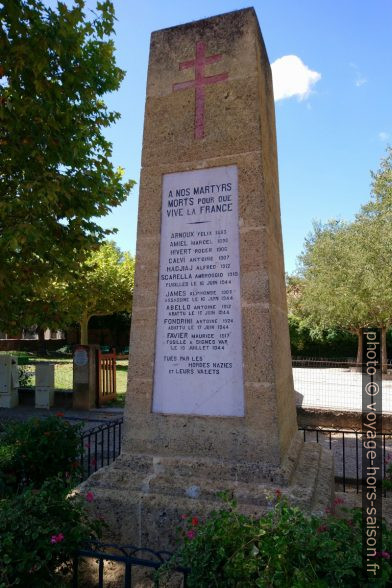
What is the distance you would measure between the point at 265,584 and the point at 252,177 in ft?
9.18

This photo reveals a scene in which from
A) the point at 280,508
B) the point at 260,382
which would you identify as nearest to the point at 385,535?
the point at 280,508

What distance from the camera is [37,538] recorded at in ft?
8.43

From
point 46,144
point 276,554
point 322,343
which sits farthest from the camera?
point 322,343

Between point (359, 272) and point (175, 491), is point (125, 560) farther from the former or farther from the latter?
point (359, 272)

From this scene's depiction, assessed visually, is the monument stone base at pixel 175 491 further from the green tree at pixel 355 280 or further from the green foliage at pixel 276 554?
the green tree at pixel 355 280

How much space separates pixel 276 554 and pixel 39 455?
3.52 metres

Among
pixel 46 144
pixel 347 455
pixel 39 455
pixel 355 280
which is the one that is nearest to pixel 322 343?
pixel 355 280

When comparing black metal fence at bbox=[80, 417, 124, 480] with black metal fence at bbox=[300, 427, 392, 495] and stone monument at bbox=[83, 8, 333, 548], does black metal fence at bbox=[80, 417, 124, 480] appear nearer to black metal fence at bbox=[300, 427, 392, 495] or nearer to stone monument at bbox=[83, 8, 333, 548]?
stone monument at bbox=[83, 8, 333, 548]

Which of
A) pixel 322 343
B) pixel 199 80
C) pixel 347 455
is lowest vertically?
pixel 347 455

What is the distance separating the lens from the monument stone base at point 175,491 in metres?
3.25

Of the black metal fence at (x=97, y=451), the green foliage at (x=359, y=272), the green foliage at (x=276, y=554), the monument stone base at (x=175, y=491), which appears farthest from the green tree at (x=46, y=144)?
the green foliage at (x=359, y=272)

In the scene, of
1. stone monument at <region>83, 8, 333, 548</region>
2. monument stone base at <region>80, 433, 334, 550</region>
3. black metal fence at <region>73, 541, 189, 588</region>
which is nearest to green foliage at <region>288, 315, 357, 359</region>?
stone monument at <region>83, 8, 333, 548</region>

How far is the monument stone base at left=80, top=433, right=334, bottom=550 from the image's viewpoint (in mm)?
3246

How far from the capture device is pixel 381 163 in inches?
926
